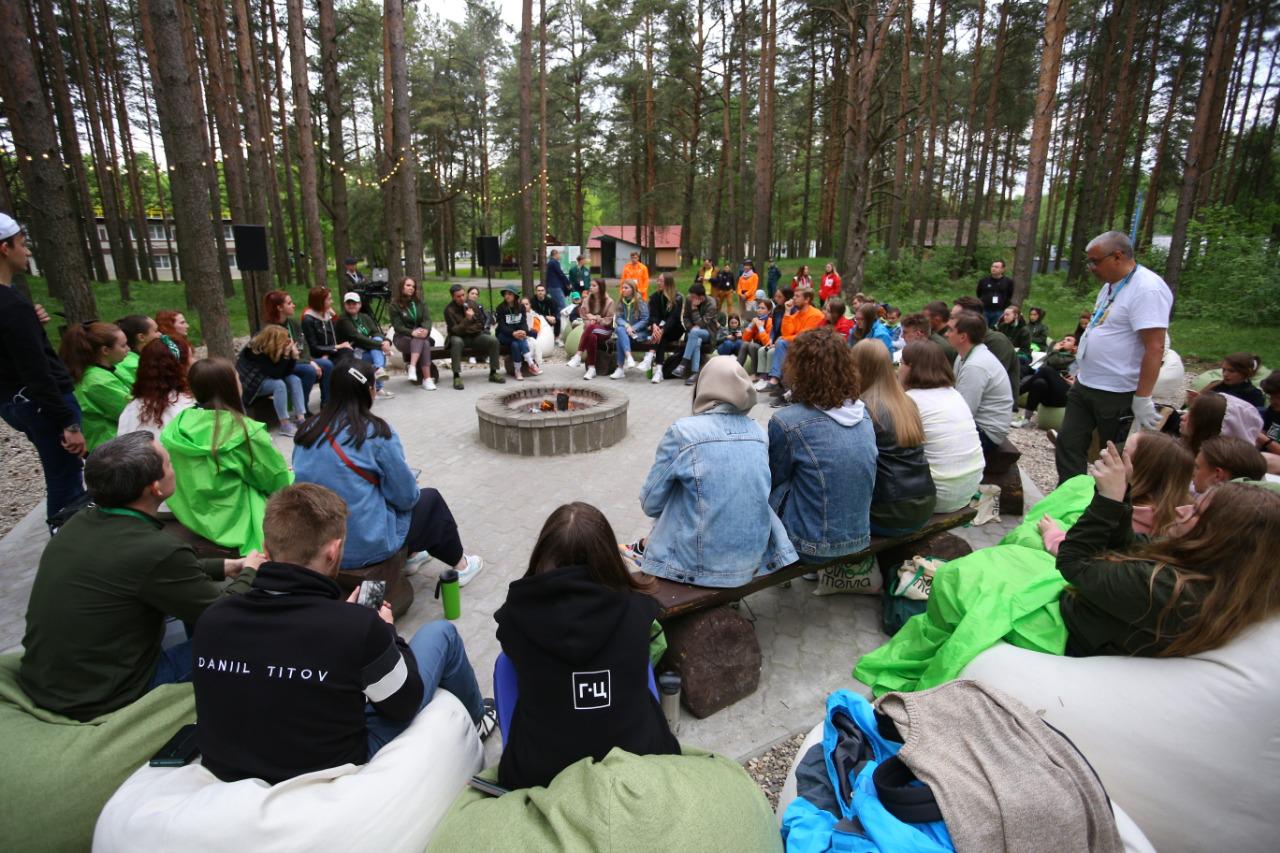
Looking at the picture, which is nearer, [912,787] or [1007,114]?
[912,787]

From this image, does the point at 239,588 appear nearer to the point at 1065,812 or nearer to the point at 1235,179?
the point at 1065,812

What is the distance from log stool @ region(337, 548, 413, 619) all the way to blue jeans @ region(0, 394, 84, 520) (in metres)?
2.36

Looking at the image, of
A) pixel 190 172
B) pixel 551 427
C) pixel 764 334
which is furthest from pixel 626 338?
pixel 190 172

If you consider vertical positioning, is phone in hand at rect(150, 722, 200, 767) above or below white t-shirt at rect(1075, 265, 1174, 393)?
below

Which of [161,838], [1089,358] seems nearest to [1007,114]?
[1089,358]

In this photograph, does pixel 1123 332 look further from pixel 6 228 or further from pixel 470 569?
pixel 6 228

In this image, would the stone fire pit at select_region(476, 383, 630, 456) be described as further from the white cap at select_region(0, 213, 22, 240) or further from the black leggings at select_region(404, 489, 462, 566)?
the white cap at select_region(0, 213, 22, 240)

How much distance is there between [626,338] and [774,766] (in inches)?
290

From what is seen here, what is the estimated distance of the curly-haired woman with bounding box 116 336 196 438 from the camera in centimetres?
380

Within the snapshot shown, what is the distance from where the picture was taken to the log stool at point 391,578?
3039 millimetres

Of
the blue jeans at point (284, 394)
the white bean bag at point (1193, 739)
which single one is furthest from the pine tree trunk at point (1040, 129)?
the blue jeans at point (284, 394)

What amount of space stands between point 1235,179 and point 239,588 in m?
30.1

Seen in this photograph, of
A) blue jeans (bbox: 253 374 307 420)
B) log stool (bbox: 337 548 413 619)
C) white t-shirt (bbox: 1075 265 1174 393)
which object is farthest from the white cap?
white t-shirt (bbox: 1075 265 1174 393)

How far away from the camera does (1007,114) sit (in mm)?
21500
